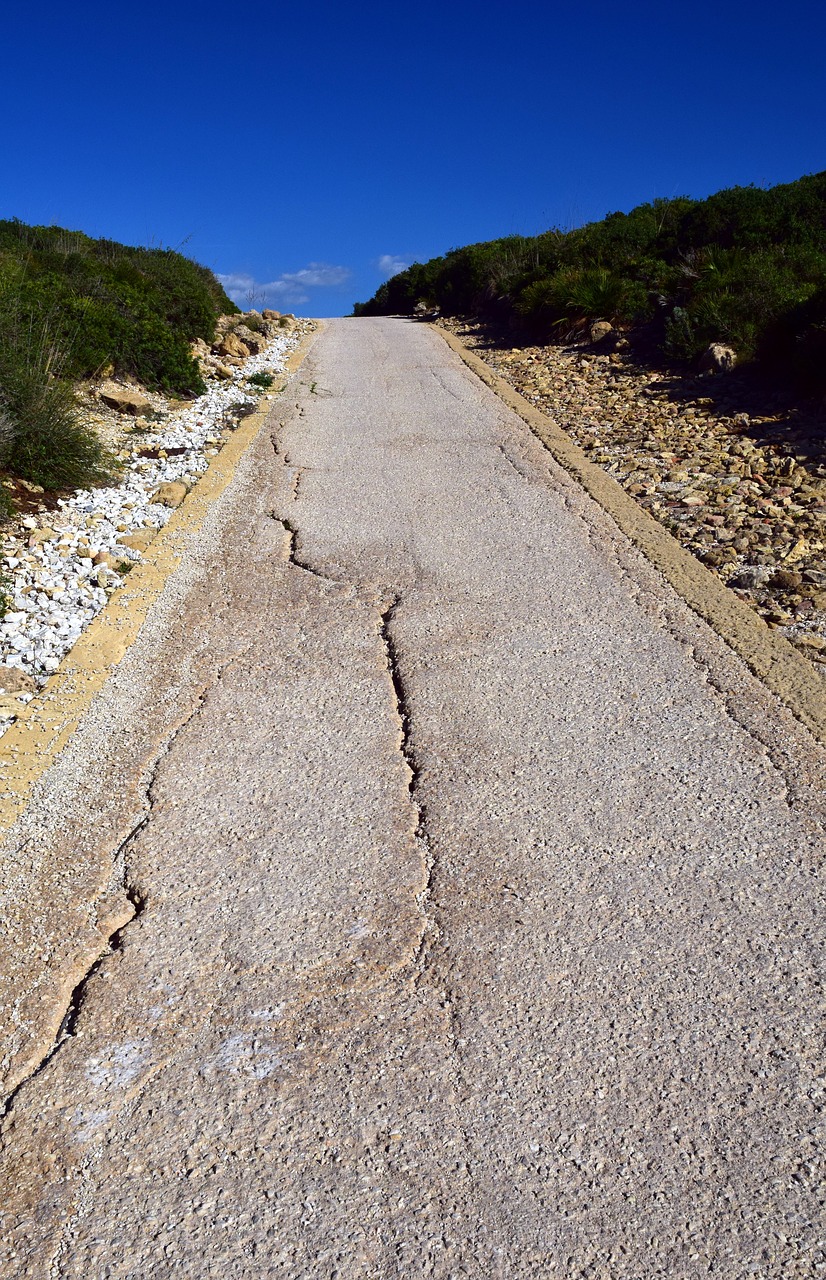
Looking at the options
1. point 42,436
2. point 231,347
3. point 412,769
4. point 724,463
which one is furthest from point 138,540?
point 231,347

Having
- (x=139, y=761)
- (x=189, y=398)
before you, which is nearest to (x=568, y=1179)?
(x=139, y=761)

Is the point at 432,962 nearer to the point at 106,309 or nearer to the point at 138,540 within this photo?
the point at 138,540

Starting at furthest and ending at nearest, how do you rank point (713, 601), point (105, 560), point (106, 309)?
point (106, 309), point (105, 560), point (713, 601)

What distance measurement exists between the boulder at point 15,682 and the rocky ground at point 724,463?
11.4 feet

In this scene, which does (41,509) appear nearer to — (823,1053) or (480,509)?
(480,509)

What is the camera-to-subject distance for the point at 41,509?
6.51m

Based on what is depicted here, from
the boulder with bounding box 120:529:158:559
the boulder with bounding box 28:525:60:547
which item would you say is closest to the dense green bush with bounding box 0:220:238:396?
the boulder with bounding box 28:525:60:547

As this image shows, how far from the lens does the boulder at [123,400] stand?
9.85 meters

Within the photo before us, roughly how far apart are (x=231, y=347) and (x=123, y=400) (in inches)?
229

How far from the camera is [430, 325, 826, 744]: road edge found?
13.0ft

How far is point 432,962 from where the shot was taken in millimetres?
2541

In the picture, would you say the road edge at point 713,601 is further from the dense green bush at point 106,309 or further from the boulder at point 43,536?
the dense green bush at point 106,309

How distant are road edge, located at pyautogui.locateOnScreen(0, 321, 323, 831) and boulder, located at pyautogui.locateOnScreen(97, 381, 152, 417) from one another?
3.09 metres

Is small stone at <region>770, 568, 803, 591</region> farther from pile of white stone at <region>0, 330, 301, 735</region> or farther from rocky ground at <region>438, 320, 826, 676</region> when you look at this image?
pile of white stone at <region>0, 330, 301, 735</region>
